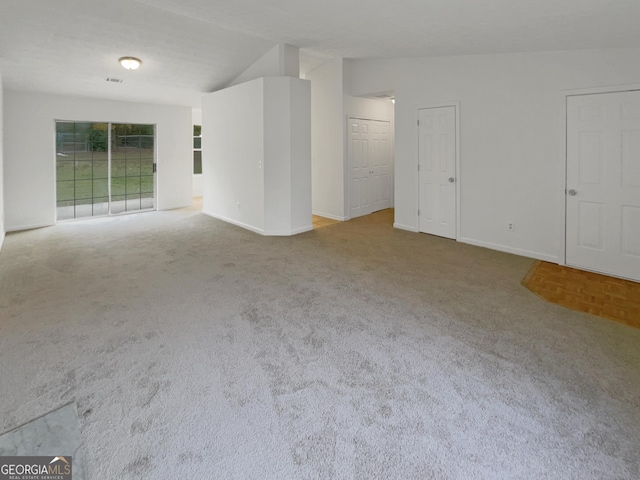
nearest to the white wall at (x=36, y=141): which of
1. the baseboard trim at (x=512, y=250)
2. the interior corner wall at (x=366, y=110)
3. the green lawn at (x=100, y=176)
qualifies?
the green lawn at (x=100, y=176)

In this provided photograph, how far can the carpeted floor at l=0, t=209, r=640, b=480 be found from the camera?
1706 mm

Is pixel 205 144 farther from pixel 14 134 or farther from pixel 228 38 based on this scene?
pixel 14 134

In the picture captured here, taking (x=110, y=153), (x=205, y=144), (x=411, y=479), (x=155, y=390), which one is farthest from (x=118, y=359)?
(x=110, y=153)

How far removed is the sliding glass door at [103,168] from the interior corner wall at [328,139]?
3.90 m

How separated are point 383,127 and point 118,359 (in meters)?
7.09

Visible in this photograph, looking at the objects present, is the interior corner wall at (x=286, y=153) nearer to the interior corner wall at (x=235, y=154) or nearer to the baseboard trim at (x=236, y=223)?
the interior corner wall at (x=235, y=154)

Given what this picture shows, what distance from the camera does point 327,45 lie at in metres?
5.79

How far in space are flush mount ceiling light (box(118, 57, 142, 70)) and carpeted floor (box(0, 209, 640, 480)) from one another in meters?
3.28

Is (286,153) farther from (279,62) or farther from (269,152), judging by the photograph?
(279,62)

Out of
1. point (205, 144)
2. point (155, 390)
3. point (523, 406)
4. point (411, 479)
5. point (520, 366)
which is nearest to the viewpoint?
point (411, 479)

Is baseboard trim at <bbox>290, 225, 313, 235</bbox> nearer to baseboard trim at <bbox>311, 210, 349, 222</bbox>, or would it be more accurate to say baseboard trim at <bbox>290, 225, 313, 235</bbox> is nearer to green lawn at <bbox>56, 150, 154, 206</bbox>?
baseboard trim at <bbox>311, 210, 349, 222</bbox>

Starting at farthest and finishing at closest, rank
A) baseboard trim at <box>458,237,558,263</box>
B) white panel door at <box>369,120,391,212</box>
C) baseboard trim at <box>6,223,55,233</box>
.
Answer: white panel door at <box>369,120,391,212</box>, baseboard trim at <box>6,223,55,233</box>, baseboard trim at <box>458,237,558,263</box>

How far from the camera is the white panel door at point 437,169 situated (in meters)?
5.79

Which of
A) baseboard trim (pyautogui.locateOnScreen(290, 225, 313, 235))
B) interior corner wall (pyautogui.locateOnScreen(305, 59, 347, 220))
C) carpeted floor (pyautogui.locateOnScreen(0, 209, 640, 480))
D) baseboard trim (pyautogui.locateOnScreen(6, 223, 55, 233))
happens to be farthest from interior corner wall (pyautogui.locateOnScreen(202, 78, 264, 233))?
baseboard trim (pyautogui.locateOnScreen(6, 223, 55, 233))
